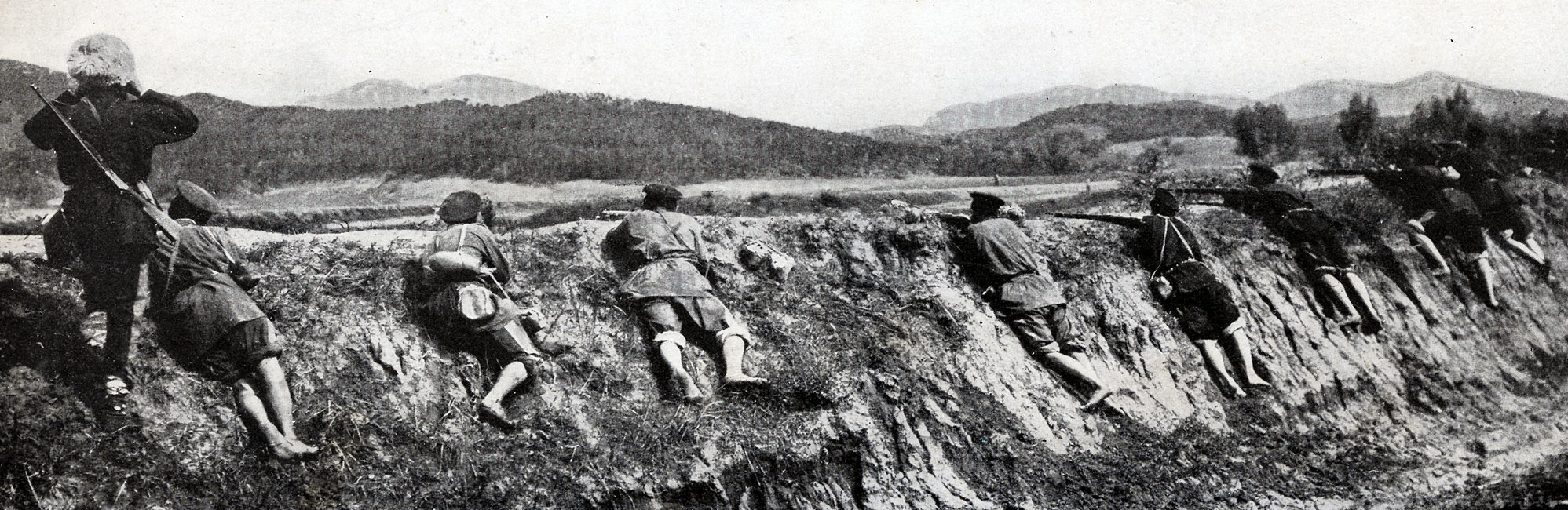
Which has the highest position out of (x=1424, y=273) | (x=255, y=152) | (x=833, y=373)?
(x=255, y=152)

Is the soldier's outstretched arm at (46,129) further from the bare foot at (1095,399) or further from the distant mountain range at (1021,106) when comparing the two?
the distant mountain range at (1021,106)

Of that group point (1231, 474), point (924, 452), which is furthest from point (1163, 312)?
point (924, 452)

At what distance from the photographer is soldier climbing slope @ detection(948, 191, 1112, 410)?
6.29m

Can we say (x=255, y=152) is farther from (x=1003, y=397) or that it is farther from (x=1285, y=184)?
(x=1285, y=184)

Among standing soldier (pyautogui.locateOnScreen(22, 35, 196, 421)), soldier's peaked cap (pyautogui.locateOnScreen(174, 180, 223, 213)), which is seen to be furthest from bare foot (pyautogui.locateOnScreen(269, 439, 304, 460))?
soldier's peaked cap (pyautogui.locateOnScreen(174, 180, 223, 213))

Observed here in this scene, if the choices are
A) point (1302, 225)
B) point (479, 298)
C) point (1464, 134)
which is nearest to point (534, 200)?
point (479, 298)

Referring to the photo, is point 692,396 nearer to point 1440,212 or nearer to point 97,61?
point 97,61

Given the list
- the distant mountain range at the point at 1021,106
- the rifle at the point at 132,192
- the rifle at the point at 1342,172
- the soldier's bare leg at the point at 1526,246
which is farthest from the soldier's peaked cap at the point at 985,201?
the distant mountain range at the point at 1021,106

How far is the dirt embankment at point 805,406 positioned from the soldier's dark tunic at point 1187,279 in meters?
0.18

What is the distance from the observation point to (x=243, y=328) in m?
4.79

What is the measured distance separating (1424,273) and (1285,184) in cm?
179

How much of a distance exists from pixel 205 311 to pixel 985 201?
518cm

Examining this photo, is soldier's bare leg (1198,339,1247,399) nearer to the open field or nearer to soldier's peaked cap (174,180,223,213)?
the open field

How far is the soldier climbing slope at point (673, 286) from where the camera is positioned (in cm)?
550
